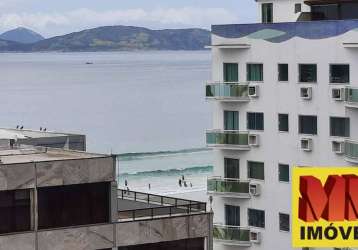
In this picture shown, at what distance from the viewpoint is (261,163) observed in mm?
61406

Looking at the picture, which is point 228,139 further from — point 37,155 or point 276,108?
point 37,155

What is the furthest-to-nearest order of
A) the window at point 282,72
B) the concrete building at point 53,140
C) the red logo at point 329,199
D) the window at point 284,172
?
the concrete building at point 53,140 < the window at point 284,172 < the window at point 282,72 < the red logo at point 329,199

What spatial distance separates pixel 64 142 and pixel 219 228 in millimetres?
14284

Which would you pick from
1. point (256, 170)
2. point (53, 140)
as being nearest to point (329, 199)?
point (256, 170)

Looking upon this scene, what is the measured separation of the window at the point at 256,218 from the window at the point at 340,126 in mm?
6071

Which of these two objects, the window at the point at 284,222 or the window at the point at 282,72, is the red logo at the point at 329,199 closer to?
the window at the point at 282,72

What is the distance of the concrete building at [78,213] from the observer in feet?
117

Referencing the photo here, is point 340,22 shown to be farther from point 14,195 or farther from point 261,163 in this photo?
point 14,195

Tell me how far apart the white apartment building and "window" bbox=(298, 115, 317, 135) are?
44 millimetres

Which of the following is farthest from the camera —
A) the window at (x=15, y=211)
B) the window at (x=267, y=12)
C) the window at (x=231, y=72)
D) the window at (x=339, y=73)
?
the window at (x=267, y=12)

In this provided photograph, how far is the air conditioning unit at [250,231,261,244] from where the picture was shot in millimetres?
61438

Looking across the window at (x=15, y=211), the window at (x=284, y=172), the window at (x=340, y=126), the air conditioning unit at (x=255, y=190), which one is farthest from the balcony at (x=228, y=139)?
the window at (x=15, y=211)

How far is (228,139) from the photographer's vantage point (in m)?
62.0

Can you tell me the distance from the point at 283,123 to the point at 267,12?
6.77 meters
